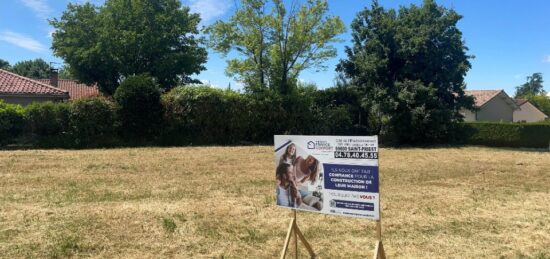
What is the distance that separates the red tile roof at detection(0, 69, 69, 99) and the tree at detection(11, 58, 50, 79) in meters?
47.9

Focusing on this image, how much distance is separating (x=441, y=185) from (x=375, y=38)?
13.1 metres

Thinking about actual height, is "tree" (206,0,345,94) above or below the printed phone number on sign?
above

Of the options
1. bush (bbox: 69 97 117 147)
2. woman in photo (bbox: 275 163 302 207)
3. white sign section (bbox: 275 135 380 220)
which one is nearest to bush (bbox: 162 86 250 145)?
bush (bbox: 69 97 117 147)

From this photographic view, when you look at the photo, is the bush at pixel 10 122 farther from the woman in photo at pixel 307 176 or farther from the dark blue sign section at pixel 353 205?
the dark blue sign section at pixel 353 205

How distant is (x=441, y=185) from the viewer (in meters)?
9.27

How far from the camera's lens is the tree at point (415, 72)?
19797 millimetres

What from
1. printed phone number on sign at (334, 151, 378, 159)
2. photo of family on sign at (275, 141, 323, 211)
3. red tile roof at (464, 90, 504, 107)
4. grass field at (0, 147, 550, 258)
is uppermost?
red tile roof at (464, 90, 504, 107)

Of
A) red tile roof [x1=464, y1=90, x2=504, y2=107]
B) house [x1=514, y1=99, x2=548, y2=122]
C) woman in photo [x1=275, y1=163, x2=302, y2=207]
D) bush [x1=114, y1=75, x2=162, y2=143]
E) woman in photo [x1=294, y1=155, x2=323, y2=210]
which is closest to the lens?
woman in photo [x1=294, y1=155, x2=323, y2=210]

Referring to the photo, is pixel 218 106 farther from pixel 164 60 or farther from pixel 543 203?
pixel 543 203

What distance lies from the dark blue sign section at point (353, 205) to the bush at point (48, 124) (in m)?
16.1

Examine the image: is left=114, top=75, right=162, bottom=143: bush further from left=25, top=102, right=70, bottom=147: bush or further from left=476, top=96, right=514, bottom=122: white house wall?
left=476, top=96, right=514, bottom=122: white house wall

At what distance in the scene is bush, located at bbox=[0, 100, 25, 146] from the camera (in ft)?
54.9

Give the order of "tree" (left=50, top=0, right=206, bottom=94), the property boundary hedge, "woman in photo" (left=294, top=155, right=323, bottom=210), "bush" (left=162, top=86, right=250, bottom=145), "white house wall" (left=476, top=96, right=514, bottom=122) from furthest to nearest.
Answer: "white house wall" (left=476, top=96, right=514, bottom=122) < "tree" (left=50, top=0, right=206, bottom=94) < "bush" (left=162, top=86, right=250, bottom=145) < the property boundary hedge < "woman in photo" (left=294, top=155, right=323, bottom=210)

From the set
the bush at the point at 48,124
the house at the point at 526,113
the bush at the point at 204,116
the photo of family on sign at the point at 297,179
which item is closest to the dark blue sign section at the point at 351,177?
the photo of family on sign at the point at 297,179
